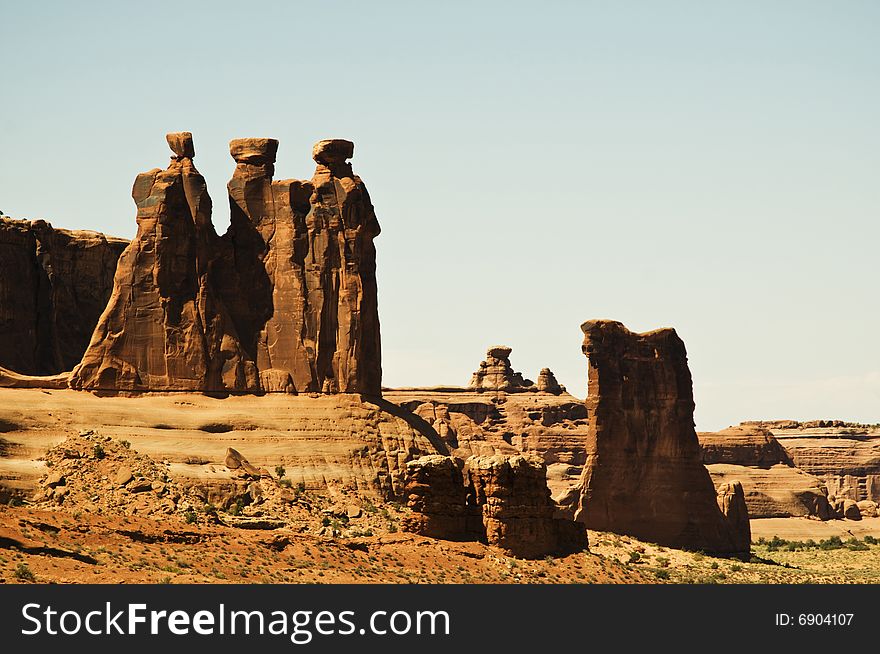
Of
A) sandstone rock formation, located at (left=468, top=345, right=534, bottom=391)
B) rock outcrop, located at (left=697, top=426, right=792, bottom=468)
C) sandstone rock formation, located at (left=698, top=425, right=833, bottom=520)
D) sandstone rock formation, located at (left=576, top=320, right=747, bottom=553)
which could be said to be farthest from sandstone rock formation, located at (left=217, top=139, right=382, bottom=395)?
sandstone rock formation, located at (left=468, top=345, right=534, bottom=391)

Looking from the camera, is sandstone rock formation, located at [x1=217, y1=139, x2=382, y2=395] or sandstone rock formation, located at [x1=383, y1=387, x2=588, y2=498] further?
sandstone rock formation, located at [x1=383, y1=387, x2=588, y2=498]

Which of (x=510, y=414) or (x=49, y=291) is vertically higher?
(x=49, y=291)

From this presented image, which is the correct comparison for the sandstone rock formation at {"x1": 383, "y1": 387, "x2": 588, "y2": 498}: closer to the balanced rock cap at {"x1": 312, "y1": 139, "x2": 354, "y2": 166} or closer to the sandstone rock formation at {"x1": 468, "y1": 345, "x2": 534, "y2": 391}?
the sandstone rock formation at {"x1": 468, "y1": 345, "x2": 534, "y2": 391}

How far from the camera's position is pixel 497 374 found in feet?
587

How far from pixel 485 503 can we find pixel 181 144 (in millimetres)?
31659

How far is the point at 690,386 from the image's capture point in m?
114

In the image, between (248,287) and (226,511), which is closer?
(226,511)

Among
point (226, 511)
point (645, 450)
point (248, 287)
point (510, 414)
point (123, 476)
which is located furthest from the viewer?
point (510, 414)

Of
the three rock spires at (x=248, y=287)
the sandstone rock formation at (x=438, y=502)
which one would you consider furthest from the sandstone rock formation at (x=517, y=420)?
the sandstone rock formation at (x=438, y=502)

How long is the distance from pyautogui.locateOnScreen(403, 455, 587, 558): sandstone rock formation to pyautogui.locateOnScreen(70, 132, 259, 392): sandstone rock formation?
2441 centimetres

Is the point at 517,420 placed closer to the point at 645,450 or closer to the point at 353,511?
the point at 645,450

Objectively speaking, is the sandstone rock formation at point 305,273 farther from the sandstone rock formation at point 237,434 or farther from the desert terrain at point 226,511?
the desert terrain at point 226,511

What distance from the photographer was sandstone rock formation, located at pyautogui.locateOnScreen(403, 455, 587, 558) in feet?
244

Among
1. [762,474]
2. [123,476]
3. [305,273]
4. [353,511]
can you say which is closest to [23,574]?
[123,476]
